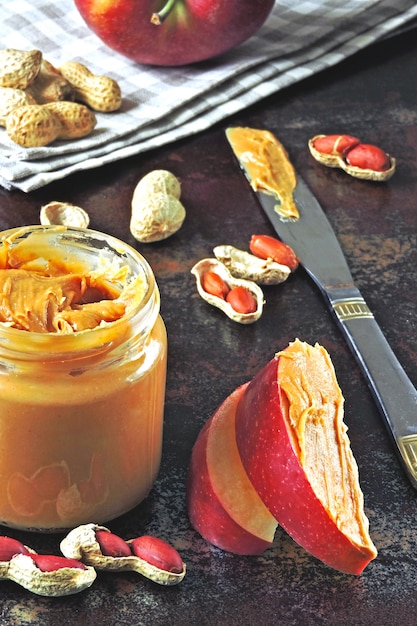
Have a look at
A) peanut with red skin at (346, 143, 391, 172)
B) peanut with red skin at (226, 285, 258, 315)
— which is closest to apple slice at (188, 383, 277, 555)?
peanut with red skin at (226, 285, 258, 315)

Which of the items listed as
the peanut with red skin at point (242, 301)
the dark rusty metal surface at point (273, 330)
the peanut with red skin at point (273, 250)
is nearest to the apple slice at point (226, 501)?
the dark rusty metal surface at point (273, 330)

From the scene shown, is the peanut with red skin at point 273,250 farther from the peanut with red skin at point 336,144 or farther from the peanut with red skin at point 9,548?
the peanut with red skin at point 9,548

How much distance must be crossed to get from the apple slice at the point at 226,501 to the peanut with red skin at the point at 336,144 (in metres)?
0.82

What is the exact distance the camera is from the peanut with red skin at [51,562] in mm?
1009

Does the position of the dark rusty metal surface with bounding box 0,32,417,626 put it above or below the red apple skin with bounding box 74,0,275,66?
below

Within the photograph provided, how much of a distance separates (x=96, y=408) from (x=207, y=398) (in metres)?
0.34

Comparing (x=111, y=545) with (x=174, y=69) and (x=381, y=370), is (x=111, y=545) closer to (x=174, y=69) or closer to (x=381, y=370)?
(x=381, y=370)

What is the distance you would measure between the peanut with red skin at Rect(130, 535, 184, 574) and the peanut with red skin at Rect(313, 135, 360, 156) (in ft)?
3.16

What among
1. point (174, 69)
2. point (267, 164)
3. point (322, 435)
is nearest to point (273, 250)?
point (267, 164)

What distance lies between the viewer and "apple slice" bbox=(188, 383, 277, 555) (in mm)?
1078

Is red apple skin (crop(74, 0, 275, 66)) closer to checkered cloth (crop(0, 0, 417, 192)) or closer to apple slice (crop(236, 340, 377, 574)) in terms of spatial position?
checkered cloth (crop(0, 0, 417, 192))

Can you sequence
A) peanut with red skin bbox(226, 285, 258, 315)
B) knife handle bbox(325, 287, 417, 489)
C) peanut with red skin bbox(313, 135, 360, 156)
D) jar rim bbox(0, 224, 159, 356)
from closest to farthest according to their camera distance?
1. jar rim bbox(0, 224, 159, 356)
2. knife handle bbox(325, 287, 417, 489)
3. peanut with red skin bbox(226, 285, 258, 315)
4. peanut with red skin bbox(313, 135, 360, 156)

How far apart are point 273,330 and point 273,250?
0.16 metres

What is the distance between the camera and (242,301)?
57.6 inches
